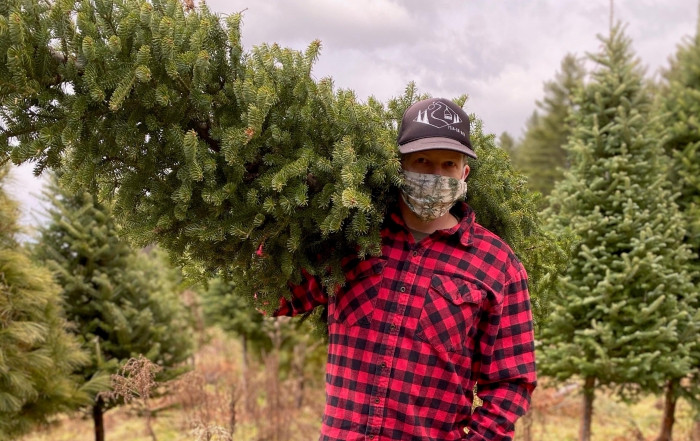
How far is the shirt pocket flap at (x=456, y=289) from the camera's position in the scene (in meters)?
2.48

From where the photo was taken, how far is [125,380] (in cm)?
428

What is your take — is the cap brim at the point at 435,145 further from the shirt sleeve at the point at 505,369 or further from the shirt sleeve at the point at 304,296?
the shirt sleeve at the point at 304,296

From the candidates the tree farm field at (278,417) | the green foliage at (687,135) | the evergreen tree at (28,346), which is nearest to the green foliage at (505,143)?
the green foliage at (687,135)

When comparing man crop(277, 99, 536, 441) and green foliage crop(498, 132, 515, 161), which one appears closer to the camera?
man crop(277, 99, 536, 441)

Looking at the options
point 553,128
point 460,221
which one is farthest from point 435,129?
point 553,128

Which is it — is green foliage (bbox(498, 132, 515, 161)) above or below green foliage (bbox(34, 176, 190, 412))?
above

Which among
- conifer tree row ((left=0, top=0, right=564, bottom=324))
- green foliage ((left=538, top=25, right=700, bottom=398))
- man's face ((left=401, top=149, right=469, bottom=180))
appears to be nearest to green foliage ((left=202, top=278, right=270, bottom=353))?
green foliage ((left=538, top=25, right=700, bottom=398))

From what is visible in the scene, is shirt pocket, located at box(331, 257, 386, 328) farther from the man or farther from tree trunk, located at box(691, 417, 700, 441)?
tree trunk, located at box(691, 417, 700, 441)

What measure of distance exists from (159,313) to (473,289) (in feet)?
17.6

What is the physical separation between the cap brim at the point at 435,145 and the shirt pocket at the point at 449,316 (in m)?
0.56

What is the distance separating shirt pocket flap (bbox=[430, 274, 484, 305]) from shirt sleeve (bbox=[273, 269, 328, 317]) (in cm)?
61

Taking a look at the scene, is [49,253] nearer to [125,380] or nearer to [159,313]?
[159,313]

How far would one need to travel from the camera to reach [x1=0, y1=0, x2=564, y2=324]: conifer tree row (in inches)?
87.5

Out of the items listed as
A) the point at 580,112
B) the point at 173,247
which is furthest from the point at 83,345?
the point at 580,112
